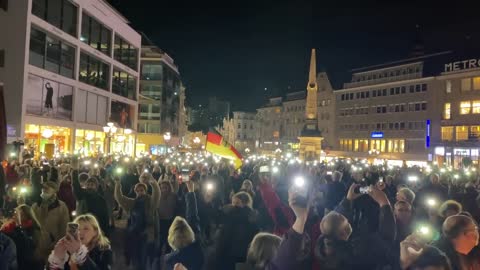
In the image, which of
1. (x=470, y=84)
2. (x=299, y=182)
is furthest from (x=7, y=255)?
(x=470, y=84)

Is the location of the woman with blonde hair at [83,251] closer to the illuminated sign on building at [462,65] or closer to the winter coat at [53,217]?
the winter coat at [53,217]

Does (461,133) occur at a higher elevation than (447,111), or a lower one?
lower

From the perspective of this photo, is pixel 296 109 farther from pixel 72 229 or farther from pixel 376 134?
pixel 72 229

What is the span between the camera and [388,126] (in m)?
75.2

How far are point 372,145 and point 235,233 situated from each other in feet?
242

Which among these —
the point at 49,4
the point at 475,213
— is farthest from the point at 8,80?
the point at 475,213

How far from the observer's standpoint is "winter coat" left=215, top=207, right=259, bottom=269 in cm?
724

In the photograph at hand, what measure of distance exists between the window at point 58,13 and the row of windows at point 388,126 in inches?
1880

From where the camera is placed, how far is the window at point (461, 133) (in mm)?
59938

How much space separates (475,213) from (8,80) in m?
27.4

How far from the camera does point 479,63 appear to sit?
5828 centimetres

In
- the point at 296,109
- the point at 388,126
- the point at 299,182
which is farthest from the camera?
the point at 296,109

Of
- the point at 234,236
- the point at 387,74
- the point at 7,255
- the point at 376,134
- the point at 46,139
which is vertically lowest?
the point at 234,236

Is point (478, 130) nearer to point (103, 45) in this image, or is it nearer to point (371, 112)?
point (371, 112)
